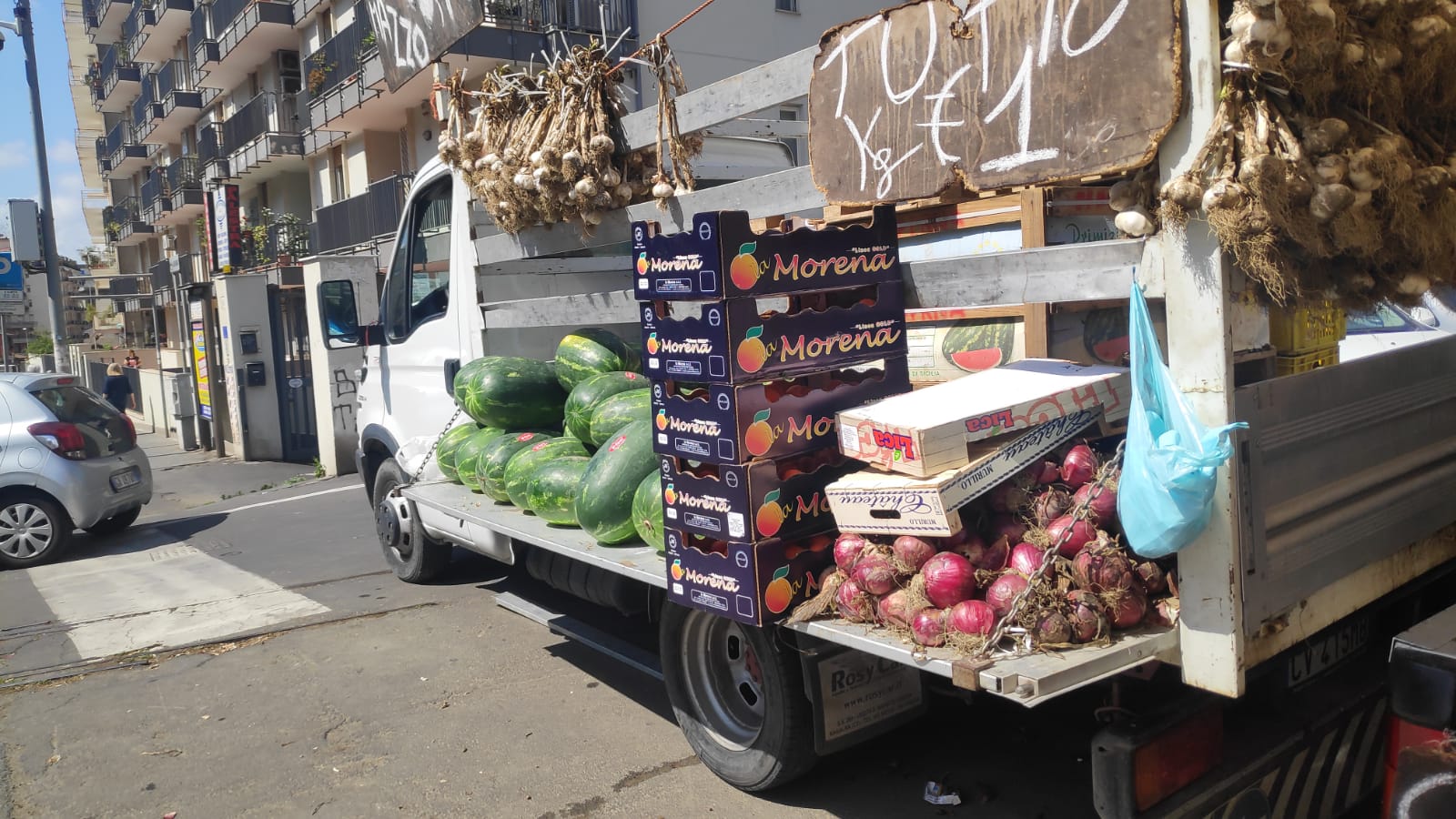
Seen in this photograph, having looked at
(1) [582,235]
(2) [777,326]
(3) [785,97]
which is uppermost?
(3) [785,97]

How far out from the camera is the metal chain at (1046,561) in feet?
8.90

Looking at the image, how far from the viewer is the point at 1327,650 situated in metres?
3.06

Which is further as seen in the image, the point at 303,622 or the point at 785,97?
the point at 303,622

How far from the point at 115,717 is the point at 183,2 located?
35974mm

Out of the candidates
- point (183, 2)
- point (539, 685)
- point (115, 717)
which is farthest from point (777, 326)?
point (183, 2)

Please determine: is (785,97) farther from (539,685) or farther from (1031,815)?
(539,685)

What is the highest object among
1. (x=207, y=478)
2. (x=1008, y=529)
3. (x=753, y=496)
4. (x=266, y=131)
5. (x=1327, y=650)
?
(x=266, y=131)

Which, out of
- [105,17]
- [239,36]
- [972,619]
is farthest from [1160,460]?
[105,17]

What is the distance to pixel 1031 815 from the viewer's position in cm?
373

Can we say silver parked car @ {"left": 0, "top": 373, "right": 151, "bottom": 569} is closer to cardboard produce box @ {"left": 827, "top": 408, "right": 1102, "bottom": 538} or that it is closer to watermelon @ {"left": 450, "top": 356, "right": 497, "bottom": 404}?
watermelon @ {"left": 450, "top": 356, "right": 497, "bottom": 404}

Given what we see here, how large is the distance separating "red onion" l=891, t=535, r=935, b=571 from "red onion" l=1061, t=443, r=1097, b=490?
→ 0.46 m

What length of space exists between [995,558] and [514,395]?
333 cm

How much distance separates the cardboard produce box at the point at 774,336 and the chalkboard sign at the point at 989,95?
39cm

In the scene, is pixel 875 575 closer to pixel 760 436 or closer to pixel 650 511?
pixel 760 436
